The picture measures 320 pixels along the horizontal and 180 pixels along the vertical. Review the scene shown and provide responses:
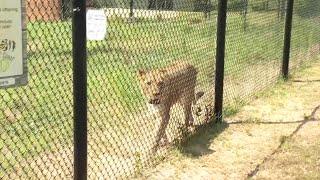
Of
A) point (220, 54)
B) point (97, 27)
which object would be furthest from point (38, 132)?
point (97, 27)

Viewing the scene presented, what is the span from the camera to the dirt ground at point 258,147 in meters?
5.14

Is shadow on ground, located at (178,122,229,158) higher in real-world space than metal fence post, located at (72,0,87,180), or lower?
lower

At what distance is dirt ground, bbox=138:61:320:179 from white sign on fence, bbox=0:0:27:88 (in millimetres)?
2085

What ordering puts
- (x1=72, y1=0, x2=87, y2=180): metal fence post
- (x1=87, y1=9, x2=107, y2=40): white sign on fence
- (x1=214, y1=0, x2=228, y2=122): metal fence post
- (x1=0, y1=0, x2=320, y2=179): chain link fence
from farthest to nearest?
(x1=87, y1=9, x2=107, y2=40): white sign on fence
(x1=214, y1=0, x2=228, y2=122): metal fence post
(x1=0, y1=0, x2=320, y2=179): chain link fence
(x1=72, y1=0, x2=87, y2=180): metal fence post

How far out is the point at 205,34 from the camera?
6.70 meters

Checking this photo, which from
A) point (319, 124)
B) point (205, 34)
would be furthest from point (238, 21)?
point (319, 124)

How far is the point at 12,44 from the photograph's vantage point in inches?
119

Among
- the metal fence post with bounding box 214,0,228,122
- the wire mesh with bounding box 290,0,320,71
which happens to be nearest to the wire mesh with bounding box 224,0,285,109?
the metal fence post with bounding box 214,0,228,122

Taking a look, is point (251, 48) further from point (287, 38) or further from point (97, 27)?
point (97, 27)

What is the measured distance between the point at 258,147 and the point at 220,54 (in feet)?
3.72

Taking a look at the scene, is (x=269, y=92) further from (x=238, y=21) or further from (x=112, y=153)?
(x=112, y=153)

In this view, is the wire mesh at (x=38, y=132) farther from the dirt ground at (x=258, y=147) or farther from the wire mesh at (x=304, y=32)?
the wire mesh at (x=304, y=32)

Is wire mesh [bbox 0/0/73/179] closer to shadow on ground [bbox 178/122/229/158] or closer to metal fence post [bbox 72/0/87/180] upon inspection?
metal fence post [bbox 72/0/87/180]

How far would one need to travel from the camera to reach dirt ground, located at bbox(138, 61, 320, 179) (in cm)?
514
